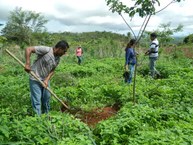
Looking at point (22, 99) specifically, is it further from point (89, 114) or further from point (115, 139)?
point (115, 139)

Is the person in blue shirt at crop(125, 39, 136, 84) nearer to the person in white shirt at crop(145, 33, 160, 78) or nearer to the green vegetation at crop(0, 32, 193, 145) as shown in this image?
the person in white shirt at crop(145, 33, 160, 78)

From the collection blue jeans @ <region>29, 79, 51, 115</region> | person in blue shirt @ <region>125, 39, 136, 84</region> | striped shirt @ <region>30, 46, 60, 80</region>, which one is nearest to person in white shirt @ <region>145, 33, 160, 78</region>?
person in blue shirt @ <region>125, 39, 136, 84</region>

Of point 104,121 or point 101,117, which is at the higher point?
point 104,121

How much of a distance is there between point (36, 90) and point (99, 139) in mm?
1636

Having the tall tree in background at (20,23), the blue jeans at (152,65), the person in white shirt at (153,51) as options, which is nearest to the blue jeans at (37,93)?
the person in white shirt at (153,51)

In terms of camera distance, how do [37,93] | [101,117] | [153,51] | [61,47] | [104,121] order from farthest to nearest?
[153,51] → [101,117] → [37,93] → [61,47] → [104,121]

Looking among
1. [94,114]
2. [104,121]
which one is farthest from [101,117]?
[104,121]

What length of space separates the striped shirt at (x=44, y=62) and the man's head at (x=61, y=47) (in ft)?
0.39

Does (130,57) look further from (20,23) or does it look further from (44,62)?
(20,23)

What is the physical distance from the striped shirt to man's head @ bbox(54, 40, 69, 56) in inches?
A: 4.7

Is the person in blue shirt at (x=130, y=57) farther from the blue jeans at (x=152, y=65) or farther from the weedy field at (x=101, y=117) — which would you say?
the blue jeans at (x=152, y=65)

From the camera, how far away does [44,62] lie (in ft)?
18.5

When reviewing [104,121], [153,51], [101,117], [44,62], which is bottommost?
[101,117]

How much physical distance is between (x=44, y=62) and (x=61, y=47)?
47 centimetres
